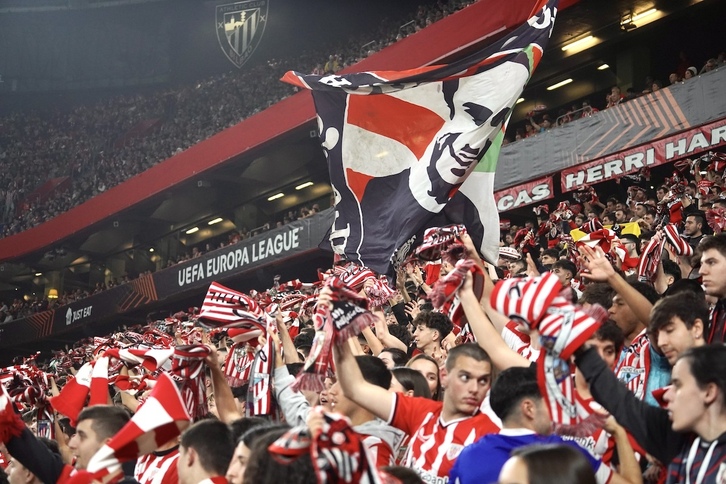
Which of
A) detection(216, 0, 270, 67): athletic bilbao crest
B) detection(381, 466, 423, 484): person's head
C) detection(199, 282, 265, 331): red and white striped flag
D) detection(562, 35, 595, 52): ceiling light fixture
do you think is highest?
detection(216, 0, 270, 67): athletic bilbao crest

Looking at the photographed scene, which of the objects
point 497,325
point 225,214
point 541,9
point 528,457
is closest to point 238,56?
point 225,214

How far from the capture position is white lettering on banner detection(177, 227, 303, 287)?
65.2ft

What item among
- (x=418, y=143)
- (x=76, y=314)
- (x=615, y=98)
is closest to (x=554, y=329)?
(x=418, y=143)

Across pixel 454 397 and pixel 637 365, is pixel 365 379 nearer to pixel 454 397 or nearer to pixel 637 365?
pixel 454 397

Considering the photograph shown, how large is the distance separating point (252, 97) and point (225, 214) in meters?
3.97

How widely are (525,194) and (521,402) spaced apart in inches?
467

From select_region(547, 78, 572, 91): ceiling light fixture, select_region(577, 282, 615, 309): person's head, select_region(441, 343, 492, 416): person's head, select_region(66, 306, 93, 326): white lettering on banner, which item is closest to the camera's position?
select_region(441, 343, 492, 416): person's head

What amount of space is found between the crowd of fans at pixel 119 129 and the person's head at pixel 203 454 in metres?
17.8

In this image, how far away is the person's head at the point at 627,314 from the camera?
4.25 metres

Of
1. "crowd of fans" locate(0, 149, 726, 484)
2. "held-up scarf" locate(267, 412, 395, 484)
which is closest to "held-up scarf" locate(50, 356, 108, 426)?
"crowd of fans" locate(0, 149, 726, 484)

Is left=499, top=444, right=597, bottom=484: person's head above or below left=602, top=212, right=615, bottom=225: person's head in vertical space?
below

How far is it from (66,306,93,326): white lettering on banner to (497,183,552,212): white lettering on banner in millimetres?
16272

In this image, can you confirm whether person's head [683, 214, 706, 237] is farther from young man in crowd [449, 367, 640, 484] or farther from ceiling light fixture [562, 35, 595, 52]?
ceiling light fixture [562, 35, 595, 52]

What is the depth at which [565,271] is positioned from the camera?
6.26 meters
